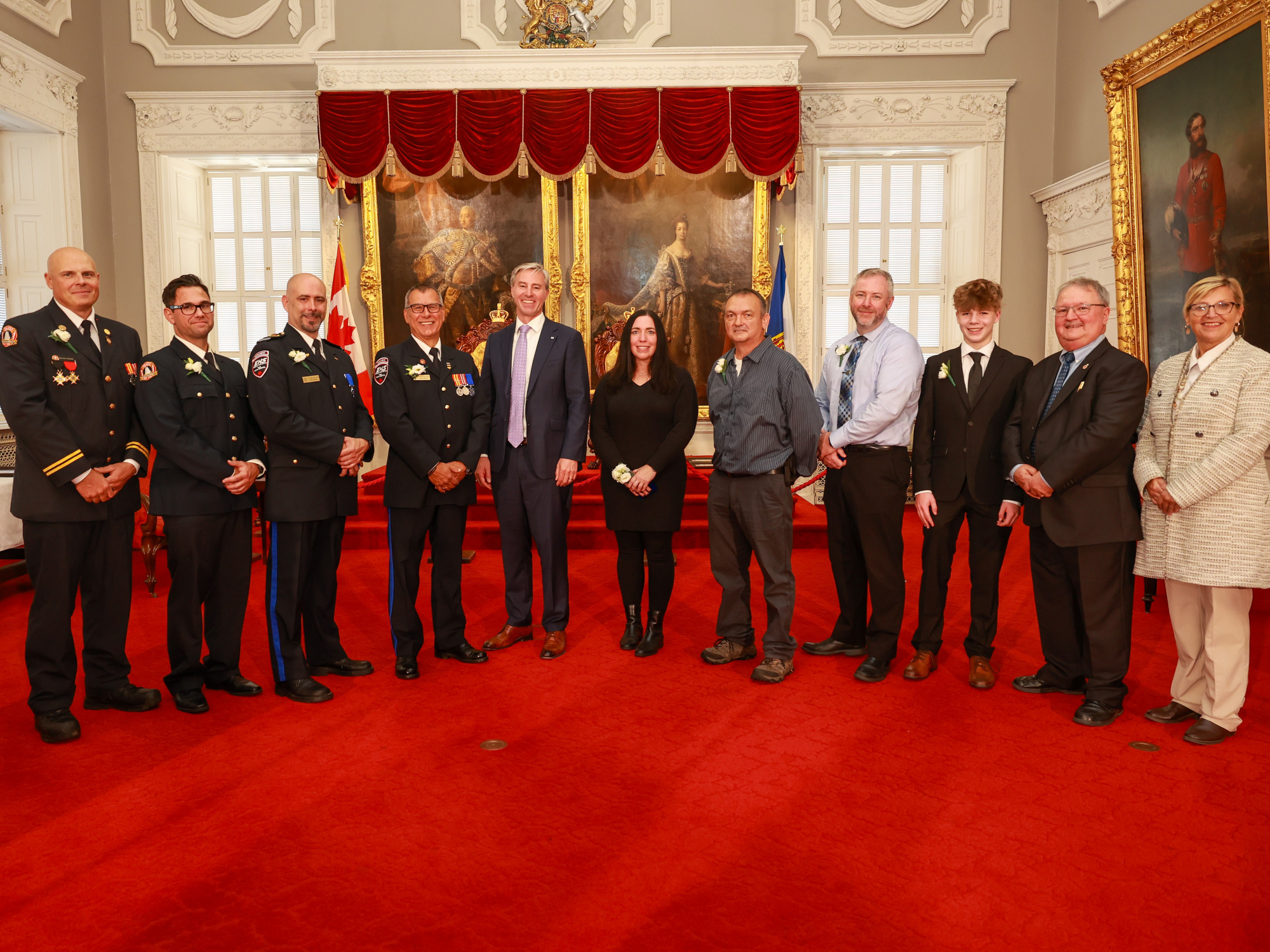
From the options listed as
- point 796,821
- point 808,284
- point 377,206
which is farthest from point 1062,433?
point 377,206

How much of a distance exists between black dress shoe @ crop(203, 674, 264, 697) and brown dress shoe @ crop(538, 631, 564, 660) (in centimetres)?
123

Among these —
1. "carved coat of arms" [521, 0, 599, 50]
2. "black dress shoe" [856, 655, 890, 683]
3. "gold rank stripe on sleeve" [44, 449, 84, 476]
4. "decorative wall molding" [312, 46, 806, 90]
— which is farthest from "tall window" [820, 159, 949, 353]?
"gold rank stripe on sleeve" [44, 449, 84, 476]

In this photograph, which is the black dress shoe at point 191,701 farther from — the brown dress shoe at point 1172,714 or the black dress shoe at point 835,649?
the brown dress shoe at point 1172,714

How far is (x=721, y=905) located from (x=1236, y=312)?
2.67 metres

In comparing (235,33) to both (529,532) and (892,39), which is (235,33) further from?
(529,532)

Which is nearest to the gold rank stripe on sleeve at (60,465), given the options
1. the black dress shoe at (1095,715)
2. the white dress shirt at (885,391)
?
the white dress shirt at (885,391)

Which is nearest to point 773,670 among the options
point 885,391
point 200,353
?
point 885,391

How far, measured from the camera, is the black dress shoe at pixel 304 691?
3.38 m

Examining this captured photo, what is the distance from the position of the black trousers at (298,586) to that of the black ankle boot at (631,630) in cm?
136

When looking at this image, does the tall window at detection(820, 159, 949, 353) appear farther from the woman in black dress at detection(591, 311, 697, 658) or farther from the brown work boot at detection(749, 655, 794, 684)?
the brown work boot at detection(749, 655, 794, 684)

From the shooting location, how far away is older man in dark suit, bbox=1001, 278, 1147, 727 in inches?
122

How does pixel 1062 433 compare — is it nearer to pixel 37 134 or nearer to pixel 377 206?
pixel 377 206

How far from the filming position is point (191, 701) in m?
3.25

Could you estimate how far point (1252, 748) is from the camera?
2949mm
